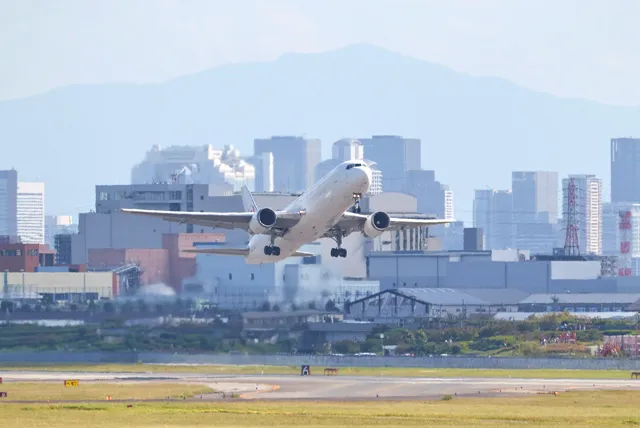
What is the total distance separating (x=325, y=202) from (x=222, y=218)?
9330 millimetres

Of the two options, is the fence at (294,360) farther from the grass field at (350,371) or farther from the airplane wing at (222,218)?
the airplane wing at (222,218)

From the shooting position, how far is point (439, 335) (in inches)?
6068

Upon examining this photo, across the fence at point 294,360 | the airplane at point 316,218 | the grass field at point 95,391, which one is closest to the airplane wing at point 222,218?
the airplane at point 316,218

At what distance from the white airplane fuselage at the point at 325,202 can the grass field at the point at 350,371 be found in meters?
33.1

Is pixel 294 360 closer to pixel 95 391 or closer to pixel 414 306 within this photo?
pixel 95 391

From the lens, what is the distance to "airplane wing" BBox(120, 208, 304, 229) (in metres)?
94.6

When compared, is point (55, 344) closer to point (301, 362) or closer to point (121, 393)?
point (301, 362)

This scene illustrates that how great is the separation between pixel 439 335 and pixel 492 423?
2802 inches

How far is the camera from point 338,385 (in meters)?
115

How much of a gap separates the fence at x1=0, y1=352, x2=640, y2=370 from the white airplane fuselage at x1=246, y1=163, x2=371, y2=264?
38681mm

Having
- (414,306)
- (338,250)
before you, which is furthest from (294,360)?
(414,306)

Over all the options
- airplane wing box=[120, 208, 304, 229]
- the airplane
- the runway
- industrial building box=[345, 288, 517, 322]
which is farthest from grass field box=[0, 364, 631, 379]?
industrial building box=[345, 288, 517, 322]

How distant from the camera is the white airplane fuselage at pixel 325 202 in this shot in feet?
294

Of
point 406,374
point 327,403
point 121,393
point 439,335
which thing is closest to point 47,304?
point 439,335
